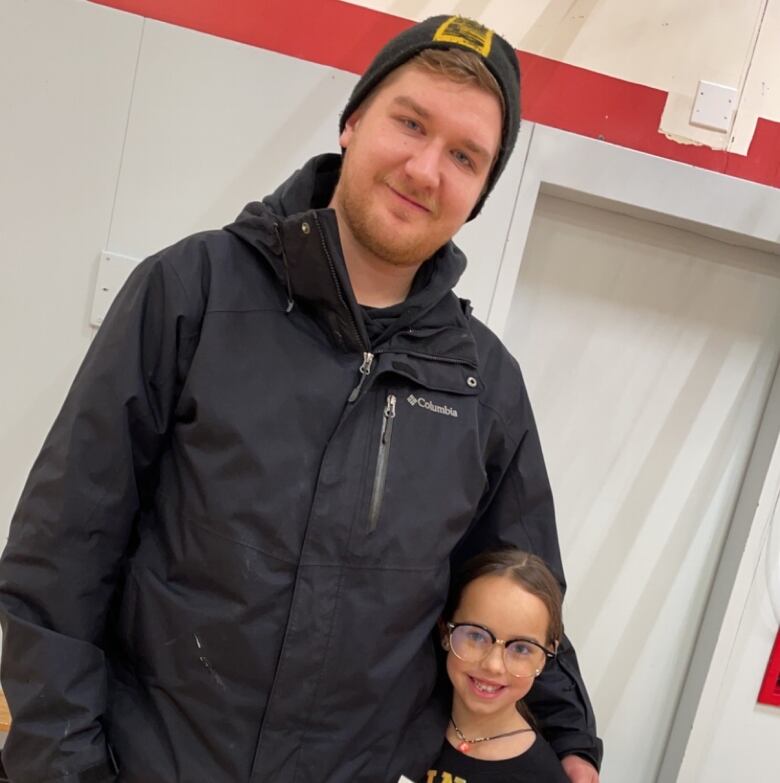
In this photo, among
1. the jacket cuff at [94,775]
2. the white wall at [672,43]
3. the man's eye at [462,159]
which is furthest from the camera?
the white wall at [672,43]

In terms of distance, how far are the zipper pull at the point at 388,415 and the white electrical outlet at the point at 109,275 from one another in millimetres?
961

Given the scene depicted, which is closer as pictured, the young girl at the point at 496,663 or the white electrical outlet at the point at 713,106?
the young girl at the point at 496,663

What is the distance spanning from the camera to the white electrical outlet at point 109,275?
1.80m

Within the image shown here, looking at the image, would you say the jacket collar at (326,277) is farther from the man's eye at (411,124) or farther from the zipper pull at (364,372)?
the man's eye at (411,124)

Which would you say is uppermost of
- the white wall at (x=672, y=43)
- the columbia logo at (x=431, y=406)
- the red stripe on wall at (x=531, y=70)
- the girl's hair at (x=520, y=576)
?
the white wall at (x=672, y=43)

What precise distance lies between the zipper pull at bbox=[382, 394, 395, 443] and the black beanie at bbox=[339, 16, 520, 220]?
478 mm

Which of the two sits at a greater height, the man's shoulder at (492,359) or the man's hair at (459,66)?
the man's hair at (459,66)

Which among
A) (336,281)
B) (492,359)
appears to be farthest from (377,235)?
(492,359)

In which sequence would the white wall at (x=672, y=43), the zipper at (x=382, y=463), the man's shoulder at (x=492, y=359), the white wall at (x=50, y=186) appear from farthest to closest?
the white wall at (x=672, y=43) → the white wall at (x=50, y=186) → the man's shoulder at (x=492, y=359) → the zipper at (x=382, y=463)

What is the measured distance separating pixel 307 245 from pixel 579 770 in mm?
1016

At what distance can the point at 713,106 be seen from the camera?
2008 millimetres

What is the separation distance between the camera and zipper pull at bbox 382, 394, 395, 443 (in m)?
1.12

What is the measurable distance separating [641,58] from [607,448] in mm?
1101

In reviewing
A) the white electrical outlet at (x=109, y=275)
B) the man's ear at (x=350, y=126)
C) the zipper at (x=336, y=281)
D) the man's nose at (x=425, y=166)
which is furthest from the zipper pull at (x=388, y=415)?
the white electrical outlet at (x=109, y=275)
